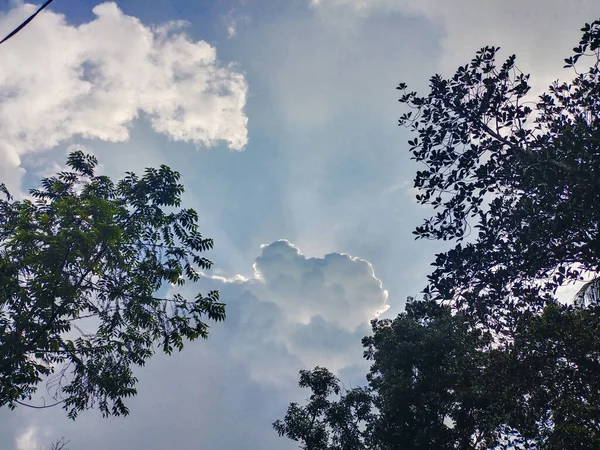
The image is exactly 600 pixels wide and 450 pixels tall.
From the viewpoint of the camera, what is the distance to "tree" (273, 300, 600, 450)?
9.70m

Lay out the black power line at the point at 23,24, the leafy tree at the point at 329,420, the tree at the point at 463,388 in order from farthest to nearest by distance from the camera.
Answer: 1. the leafy tree at the point at 329,420
2. the tree at the point at 463,388
3. the black power line at the point at 23,24

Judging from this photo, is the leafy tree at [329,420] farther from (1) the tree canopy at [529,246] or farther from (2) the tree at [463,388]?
(1) the tree canopy at [529,246]

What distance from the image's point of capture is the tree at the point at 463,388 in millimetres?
9703

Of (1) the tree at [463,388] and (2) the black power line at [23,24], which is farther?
(1) the tree at [463,388]

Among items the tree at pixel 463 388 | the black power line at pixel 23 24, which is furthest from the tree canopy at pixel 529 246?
the black power line at pixel 23 24

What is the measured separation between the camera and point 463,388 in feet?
58.4

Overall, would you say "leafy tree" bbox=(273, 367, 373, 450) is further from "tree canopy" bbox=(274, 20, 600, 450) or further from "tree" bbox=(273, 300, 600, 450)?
"tree canopy" bbox=(274, 20, 600, 450)

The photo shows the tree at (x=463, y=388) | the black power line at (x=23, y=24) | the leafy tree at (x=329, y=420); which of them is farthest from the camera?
the leafy tree at (x=329, y=420)

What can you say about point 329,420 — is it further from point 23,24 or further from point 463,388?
point 23,24

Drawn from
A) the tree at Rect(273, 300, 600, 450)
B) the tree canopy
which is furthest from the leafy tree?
the tree canopy

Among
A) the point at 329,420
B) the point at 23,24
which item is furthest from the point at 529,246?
the point at 329,420

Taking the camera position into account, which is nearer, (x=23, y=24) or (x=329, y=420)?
(x=23, y=24)

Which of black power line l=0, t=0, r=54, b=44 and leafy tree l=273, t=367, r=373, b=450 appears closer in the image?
black power line l=0, t=0, r=54, b=44

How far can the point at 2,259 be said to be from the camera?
990cm
